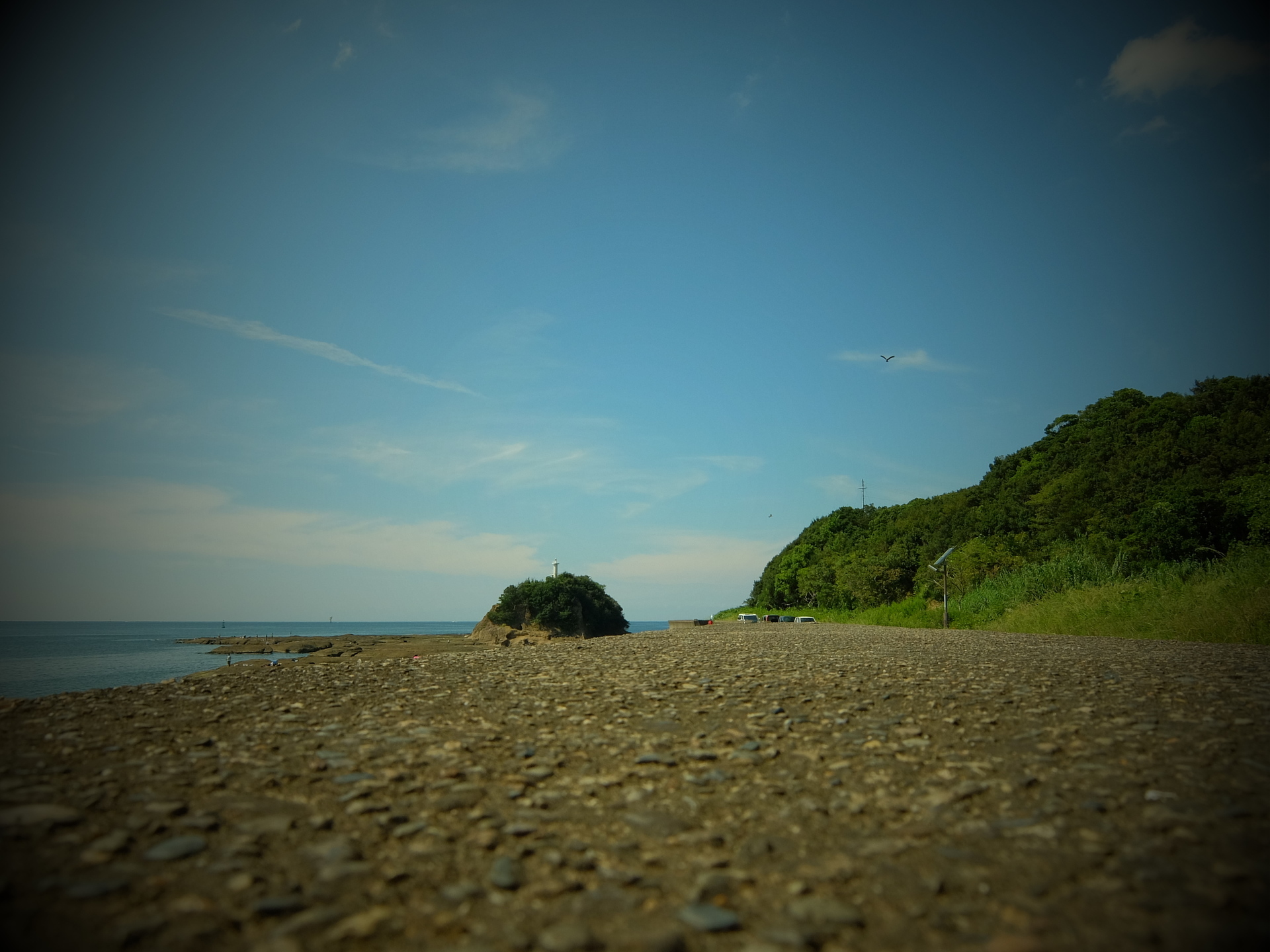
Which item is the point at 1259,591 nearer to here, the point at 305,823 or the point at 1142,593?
the point at 1142,593

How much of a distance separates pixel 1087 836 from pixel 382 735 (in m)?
6.01

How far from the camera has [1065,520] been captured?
56.2 m

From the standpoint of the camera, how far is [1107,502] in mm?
54969

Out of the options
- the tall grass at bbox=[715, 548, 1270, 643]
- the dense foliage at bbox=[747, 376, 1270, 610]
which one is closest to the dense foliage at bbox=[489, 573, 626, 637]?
the dense foliage at bbox=[747, 376, 1270, 610]

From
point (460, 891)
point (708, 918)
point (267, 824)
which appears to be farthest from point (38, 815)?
point (708, 918)

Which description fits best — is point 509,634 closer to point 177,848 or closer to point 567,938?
point 177,848

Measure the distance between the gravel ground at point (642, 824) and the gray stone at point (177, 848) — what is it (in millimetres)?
29

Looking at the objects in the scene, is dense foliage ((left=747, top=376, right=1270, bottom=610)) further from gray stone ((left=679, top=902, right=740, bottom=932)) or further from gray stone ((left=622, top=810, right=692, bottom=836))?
gray stone ((left=679, top=902, right=740, bottom=932))

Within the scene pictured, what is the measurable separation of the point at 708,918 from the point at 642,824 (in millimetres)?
1321

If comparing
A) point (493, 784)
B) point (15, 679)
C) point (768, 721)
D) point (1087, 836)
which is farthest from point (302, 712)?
point (15, 679)

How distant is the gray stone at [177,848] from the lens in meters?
3.71

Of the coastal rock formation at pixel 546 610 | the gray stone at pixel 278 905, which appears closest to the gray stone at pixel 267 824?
the gray stone at pixel 278 905

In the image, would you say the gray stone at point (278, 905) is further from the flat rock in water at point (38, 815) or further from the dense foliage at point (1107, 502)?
the dense foliage at point (1107, 502)

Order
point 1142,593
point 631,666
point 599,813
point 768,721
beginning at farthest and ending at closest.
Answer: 1. point 1142,593
2. point 631,666
3. point 768,721
4. point 599,813
